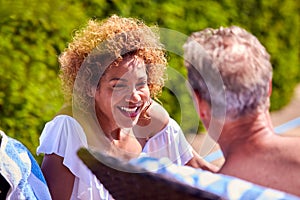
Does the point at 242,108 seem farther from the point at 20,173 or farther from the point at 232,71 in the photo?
the point at 20,173

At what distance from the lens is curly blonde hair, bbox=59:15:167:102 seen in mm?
3391

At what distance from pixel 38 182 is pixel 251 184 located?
120cm

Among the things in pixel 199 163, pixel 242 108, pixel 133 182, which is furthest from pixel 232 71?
pixel 199 163

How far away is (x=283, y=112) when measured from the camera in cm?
750

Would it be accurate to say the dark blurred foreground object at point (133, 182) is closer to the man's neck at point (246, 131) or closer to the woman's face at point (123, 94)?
the man's neck at point (246, 131)

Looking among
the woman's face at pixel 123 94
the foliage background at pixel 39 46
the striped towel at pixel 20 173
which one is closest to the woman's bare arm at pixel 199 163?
the woman's face at pixel 123 94

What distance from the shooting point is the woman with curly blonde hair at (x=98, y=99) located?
336cm

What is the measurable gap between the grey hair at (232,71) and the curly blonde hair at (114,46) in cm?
87

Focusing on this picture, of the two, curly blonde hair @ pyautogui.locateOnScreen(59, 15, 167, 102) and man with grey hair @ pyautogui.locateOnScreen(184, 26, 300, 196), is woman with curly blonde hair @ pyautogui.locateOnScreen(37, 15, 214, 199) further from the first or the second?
man with grey hair @ pyautogui.locateOnScreen(184, 26, 300, 196)

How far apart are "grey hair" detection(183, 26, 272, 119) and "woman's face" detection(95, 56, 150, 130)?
0.83 m

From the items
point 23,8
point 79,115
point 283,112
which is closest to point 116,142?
point 79,115

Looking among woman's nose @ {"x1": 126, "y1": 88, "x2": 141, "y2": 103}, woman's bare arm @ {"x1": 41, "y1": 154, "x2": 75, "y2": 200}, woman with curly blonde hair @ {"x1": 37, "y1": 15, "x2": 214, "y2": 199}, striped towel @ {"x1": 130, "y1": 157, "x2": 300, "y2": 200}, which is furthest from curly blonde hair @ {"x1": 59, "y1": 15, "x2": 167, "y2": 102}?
striped towel @ {"x1": 130, "y1": 157, "x2": 300, "y2": 200}

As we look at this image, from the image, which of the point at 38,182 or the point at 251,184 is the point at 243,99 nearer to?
the point at 251,184

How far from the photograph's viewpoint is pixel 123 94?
11.0 ft
